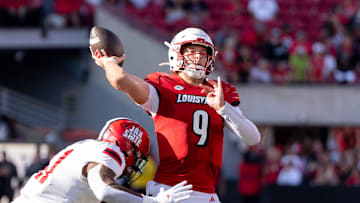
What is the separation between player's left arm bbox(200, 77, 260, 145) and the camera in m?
4.78

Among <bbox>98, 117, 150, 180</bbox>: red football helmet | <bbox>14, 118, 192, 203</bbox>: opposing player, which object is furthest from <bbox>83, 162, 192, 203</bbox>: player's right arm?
<bbox>98, 117, 150, 180</bbox>: red football helmet

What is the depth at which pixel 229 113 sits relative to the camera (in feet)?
15.9

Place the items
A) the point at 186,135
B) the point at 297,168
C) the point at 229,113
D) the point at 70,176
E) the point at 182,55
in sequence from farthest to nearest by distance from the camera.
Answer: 1. the point at 297,168
2. the point at 182,55
3. the point at 186,135
4. the point at 229,113
5. the point at 70,176

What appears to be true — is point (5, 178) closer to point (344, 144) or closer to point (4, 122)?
point (4, 122)

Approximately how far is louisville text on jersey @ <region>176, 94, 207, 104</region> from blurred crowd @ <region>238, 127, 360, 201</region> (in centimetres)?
777

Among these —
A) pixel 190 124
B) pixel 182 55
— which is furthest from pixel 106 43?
pixel 190 124

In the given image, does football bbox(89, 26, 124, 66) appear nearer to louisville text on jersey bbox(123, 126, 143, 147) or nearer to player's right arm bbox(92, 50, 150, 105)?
player's right arm bbox(92, 50, 150, 105)

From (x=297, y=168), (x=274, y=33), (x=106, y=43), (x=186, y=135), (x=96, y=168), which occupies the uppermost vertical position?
(x=106, y=43)

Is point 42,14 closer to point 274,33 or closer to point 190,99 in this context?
point 274,33

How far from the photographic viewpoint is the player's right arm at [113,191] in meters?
4.39

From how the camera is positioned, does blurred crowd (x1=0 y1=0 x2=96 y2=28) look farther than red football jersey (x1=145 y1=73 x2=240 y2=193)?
Yes

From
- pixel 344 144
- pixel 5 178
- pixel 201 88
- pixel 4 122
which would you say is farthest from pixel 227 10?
pixel 201 88

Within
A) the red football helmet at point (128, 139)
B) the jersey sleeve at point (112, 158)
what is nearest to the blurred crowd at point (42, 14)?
the red football helmet at point (128, 139)

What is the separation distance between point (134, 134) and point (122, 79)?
0.44 meters
